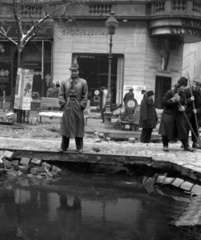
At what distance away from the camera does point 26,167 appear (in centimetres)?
855

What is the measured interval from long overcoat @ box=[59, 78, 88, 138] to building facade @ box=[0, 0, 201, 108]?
14554mm

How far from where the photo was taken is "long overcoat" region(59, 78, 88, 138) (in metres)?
8.48

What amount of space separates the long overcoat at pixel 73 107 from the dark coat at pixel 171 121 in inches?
79.9

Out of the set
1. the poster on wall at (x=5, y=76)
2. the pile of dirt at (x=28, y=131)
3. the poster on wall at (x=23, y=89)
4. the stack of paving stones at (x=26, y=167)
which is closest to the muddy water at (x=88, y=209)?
the stack of paving stones at (x=26, y=167)

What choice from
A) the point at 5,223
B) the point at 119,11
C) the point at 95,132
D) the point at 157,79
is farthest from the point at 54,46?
the point at 5,223

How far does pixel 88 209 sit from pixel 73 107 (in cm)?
283

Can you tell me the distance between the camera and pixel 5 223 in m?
5.32

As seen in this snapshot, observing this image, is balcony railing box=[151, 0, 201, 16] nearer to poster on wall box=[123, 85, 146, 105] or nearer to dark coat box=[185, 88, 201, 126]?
poster on wall box=[123, 85, 146, 105]

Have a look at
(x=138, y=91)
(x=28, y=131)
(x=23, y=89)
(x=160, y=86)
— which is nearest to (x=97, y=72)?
(x=138, y=91)

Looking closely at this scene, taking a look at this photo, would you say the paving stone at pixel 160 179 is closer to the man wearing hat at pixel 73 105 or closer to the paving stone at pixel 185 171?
the paving stone at pixel 185 171

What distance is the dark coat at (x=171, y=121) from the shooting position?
368 inches

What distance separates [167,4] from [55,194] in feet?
57.4

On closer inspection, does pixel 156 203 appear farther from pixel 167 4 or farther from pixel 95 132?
pixel 167 4

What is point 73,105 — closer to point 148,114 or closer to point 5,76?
point 148,114
